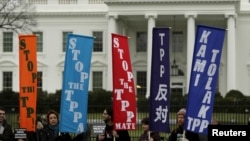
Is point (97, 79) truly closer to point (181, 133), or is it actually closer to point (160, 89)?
point (160, 89)

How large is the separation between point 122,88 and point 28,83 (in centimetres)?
216

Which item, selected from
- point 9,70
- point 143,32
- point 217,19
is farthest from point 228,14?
point 9,70

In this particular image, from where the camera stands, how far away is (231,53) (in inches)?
2128

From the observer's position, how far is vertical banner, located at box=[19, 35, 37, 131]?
15.4 meters

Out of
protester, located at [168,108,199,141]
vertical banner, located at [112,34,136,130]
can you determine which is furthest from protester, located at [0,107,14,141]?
protester, located at [168,108,199,141]

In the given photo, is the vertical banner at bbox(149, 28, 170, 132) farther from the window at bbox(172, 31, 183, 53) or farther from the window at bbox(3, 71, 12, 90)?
the window at bbox(3, 71, 12, 90)

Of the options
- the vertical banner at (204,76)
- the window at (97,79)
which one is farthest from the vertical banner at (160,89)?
the window at (97,79)

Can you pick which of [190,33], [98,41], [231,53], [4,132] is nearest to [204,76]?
[4,132]

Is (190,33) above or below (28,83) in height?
above

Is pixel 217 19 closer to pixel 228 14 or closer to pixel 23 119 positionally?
pixel 228 14

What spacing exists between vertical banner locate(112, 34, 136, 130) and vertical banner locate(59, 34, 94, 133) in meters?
0.72

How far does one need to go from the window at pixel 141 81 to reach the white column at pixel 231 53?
718 centimetres

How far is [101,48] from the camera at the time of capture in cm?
5894

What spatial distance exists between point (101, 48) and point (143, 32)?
369cm
